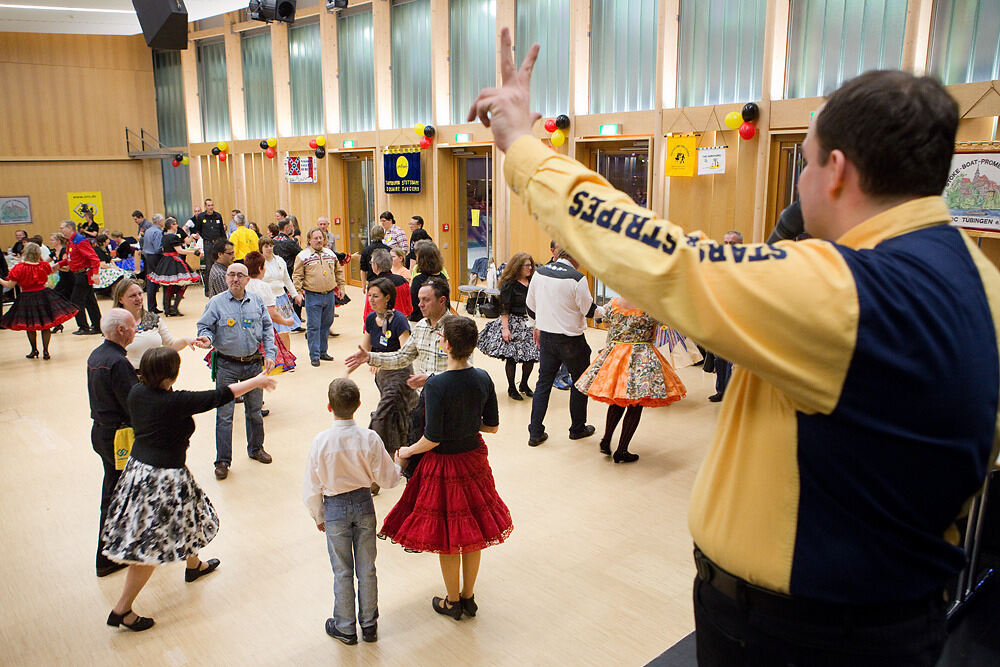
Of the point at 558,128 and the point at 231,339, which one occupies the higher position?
the point at 558,128

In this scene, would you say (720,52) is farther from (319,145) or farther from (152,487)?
(319,145)

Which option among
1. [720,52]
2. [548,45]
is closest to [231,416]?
[720,52]

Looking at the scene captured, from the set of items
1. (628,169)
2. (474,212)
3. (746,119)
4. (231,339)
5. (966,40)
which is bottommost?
(231,339)

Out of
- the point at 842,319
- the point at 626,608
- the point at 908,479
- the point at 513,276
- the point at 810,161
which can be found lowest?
the point at 626,608

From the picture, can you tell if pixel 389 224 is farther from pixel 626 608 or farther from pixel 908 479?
pixel 908 479

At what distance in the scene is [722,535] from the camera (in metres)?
1.20

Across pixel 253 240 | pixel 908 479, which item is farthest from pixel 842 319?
pixel 253 240

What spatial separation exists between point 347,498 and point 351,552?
1.00 ft

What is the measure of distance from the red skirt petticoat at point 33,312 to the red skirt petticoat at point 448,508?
26.5 feet

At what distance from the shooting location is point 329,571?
171 inches

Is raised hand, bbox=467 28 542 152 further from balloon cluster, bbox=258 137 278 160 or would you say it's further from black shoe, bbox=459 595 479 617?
balloon cluster, bbox=258 137 278 160

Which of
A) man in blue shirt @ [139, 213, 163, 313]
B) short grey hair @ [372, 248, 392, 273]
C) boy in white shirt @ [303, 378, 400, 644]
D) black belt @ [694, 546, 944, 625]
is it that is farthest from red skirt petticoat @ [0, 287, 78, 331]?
black belt @ [694, 546, 944, 625]

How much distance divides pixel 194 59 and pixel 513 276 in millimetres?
15006

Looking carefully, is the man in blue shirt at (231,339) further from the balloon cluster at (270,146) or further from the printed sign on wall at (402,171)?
the balloon cluster at (270,146)
